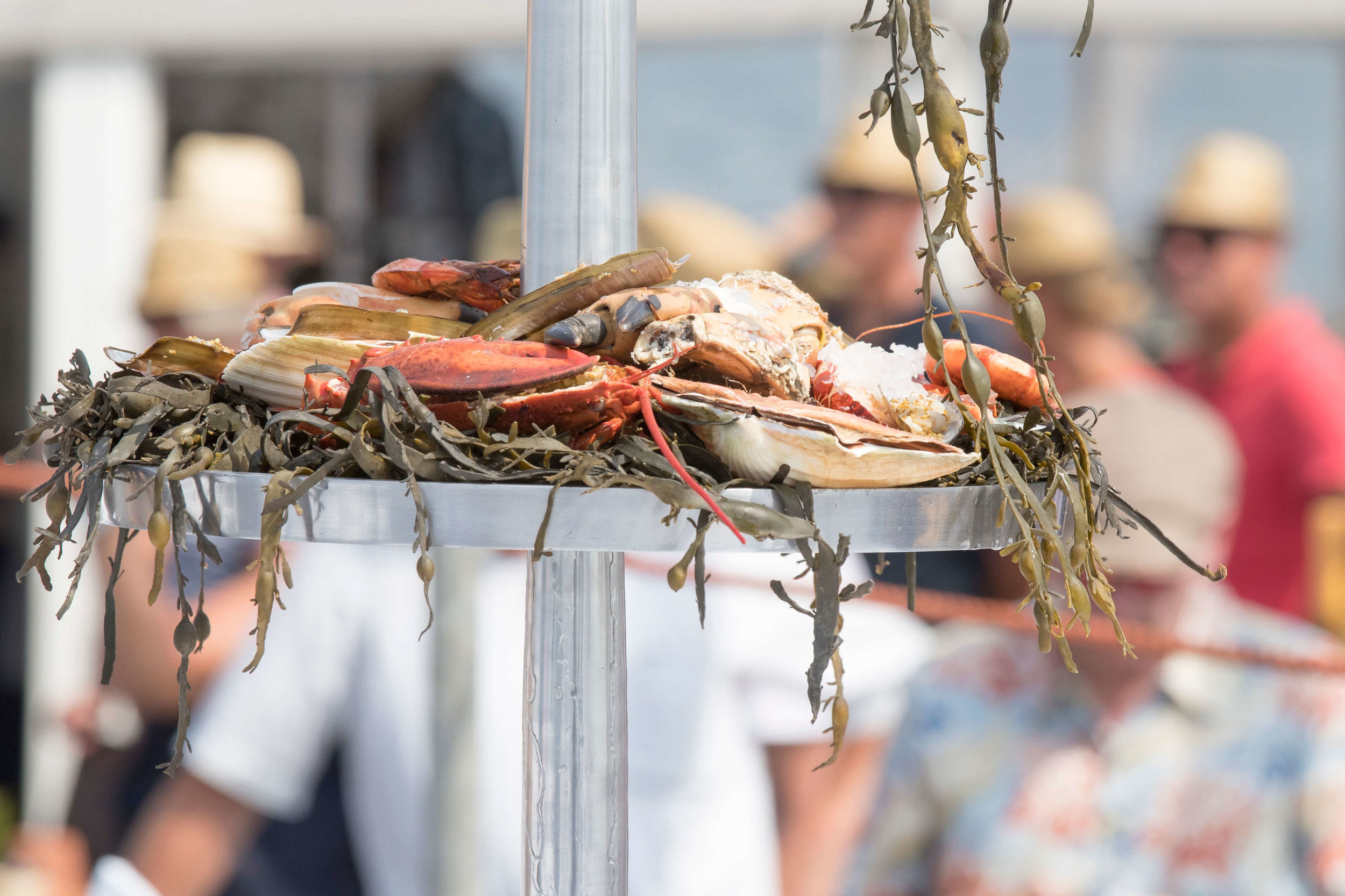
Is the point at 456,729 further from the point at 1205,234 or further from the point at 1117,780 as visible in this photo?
the point at 1205,234

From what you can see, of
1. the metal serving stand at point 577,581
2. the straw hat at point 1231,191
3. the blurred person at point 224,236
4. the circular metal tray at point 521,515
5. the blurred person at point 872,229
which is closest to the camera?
the circular metal tray at point 521,515

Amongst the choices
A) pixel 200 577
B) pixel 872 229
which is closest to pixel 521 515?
pixel 200 577

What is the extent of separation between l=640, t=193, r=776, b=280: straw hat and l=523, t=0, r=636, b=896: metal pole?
1204mm

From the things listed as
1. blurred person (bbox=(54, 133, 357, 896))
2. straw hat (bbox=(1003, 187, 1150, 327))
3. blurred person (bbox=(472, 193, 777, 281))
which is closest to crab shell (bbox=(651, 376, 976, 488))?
blurred person (bbox=(54, 133, 357, 896))

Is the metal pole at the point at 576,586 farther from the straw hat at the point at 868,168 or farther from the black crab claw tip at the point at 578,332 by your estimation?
the straw hat at the point at 868,168

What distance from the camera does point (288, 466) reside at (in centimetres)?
37

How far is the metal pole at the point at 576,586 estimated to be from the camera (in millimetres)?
479

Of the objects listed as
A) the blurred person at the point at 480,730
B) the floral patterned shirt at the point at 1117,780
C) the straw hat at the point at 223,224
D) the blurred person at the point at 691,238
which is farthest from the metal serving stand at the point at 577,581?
the straw hat at the point at 223,224

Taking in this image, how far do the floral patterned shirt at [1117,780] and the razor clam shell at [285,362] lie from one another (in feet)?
3.79

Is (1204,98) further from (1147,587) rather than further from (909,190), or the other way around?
(1147,587)

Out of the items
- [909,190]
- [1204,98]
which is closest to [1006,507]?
[909,190]

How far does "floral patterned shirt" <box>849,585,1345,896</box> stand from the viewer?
138 cm

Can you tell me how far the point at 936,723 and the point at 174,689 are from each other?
0.96 meters

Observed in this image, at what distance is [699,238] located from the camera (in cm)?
187
